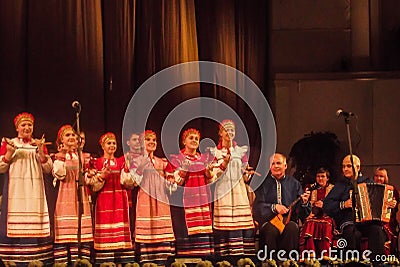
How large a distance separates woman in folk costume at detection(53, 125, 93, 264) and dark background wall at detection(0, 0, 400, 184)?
84 centimetres

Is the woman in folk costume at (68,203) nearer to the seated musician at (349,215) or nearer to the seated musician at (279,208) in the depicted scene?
the seated musician at (279,208)

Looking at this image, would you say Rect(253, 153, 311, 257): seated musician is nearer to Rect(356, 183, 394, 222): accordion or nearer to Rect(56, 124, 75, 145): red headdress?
Rect(356, 183, 394, 222): accordion

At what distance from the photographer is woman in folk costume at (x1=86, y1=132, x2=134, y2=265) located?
8266 millimetres

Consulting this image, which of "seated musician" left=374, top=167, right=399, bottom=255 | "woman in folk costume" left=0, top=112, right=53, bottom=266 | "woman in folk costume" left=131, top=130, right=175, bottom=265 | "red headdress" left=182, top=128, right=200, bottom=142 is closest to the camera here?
"woman in folk costume" left=0, top=112, right=53, bottom=266

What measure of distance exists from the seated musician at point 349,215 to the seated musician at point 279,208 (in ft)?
0.75

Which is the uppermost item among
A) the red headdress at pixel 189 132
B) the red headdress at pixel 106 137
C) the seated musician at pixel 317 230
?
the red headdress at pixel 189 132

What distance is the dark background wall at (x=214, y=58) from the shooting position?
29.8ft

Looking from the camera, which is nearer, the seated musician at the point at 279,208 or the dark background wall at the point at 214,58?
the seated musician at the point at 279,208

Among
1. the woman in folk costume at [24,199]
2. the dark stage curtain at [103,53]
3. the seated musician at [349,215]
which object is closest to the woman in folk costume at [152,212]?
the woman in folk costume at [24,199]

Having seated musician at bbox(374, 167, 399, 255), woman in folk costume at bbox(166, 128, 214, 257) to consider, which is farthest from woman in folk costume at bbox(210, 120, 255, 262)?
seated musician at bbox(374, 167, 399, 255)

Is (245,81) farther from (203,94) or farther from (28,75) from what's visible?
(28,75)

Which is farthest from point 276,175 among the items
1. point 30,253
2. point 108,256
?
point 30,253

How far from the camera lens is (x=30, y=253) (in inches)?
319

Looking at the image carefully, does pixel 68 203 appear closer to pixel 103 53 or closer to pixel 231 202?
pixel 231 202
